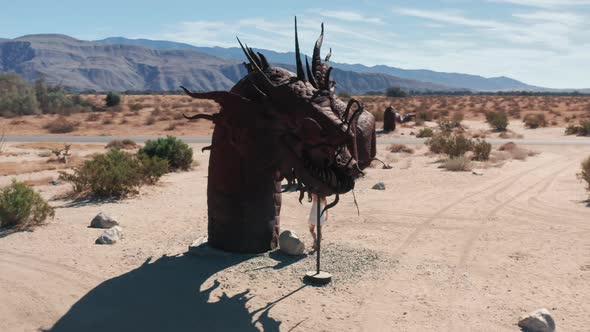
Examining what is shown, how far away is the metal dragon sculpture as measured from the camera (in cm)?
582

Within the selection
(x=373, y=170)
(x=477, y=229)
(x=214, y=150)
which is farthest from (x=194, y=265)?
(x=373, y=170)

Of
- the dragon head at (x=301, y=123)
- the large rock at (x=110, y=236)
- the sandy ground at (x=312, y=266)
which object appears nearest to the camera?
the dragon head at (x=301, y=123)

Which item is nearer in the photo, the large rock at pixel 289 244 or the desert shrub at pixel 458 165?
the large rock at pixel 289 244

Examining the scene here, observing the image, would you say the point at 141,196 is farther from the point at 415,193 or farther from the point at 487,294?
the point at 487,294

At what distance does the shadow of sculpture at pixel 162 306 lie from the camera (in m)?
6.09

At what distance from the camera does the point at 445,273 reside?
8.08m

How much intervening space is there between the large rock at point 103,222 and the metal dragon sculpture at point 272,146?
9.39 feet

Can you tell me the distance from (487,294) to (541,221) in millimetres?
5029

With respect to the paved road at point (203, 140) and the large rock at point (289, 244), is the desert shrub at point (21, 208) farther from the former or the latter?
the paved road at point (203, 140)

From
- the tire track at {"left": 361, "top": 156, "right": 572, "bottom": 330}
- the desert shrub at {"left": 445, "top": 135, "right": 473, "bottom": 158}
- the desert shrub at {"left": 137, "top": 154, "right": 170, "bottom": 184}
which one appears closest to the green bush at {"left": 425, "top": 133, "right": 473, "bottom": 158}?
the desert shrub at {"left": 445, "top": 135, "right": 473, "bottom": 158}

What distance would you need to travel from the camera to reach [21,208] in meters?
9.80

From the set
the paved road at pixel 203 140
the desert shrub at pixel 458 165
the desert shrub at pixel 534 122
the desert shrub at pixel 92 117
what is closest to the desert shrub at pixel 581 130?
the paved road at pixel 203 140

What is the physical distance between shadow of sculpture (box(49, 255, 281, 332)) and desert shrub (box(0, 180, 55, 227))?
11.1ft

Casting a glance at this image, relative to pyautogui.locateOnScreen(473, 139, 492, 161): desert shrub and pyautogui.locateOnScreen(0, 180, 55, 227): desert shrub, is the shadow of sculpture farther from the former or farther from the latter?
pyautogui.locateOnScreen(473, 139, 492, 161): desert shrub
